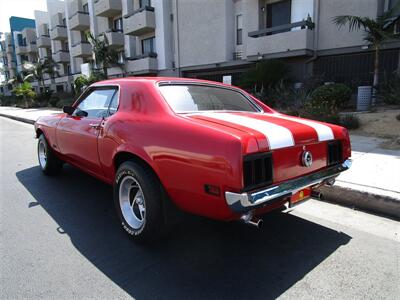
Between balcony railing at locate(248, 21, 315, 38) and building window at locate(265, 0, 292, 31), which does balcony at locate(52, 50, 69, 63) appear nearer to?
balcony railing at locate(248, 21, 315, 38)

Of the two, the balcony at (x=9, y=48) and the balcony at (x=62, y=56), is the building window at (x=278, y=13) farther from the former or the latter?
the balcony at (x=9, y=48)

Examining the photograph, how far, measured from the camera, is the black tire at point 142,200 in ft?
9.29

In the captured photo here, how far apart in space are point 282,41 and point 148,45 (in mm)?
12101

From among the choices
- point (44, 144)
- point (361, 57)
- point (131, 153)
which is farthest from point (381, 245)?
point (361, 57)

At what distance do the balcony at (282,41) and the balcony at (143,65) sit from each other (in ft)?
27.2

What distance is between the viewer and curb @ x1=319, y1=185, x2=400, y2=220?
12.3 ft

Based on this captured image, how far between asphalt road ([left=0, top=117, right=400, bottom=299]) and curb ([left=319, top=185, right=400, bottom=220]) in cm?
19

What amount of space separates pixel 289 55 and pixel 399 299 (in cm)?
1324

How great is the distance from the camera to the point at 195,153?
2.47m

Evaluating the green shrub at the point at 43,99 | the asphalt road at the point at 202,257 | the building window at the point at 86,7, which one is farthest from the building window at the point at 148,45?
the asphalt road at the point at 202,257

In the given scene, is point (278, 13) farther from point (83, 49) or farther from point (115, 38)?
point (83, 49)

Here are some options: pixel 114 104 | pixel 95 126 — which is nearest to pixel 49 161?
pixel 95 126

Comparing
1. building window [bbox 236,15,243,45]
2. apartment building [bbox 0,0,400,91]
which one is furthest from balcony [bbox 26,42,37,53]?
building window [bbox 236,15,243,45]

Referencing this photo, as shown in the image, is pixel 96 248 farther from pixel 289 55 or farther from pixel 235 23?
pixel 235 23
